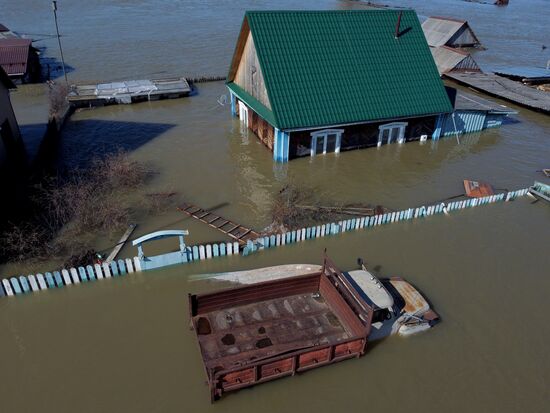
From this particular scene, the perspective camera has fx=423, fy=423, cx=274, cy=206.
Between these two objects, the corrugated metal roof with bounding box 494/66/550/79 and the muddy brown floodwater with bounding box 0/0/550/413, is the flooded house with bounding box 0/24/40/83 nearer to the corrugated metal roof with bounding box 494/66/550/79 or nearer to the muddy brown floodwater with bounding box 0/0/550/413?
the muddy brown floodwater with bounding box 0/0/550/413

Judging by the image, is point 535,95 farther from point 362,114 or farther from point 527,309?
point 527,309

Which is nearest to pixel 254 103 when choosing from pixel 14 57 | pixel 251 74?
pixel 251 74

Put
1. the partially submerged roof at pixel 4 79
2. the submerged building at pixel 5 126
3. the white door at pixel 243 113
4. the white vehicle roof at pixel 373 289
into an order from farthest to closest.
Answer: the white door at pixel 243 113 → the partially submerged roof at pixel 4 79 → the submerged building at pixel 5 126 → the white vehicle roof at pixel 373 289

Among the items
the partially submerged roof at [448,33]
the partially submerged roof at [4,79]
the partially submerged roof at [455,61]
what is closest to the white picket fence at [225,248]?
the partially submerged roof at [4,79]

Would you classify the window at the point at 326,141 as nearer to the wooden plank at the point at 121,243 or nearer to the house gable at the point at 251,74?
the house gable at the point at 251,74

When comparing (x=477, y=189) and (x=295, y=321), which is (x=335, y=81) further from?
(x=295, y=321)

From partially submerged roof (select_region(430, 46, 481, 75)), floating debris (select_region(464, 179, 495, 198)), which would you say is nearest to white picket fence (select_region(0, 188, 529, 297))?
floating debris (select_region(464, 179, 495, 198))

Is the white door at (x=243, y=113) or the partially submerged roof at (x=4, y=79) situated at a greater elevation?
the partially submerged roof at (x=4, y=79)
